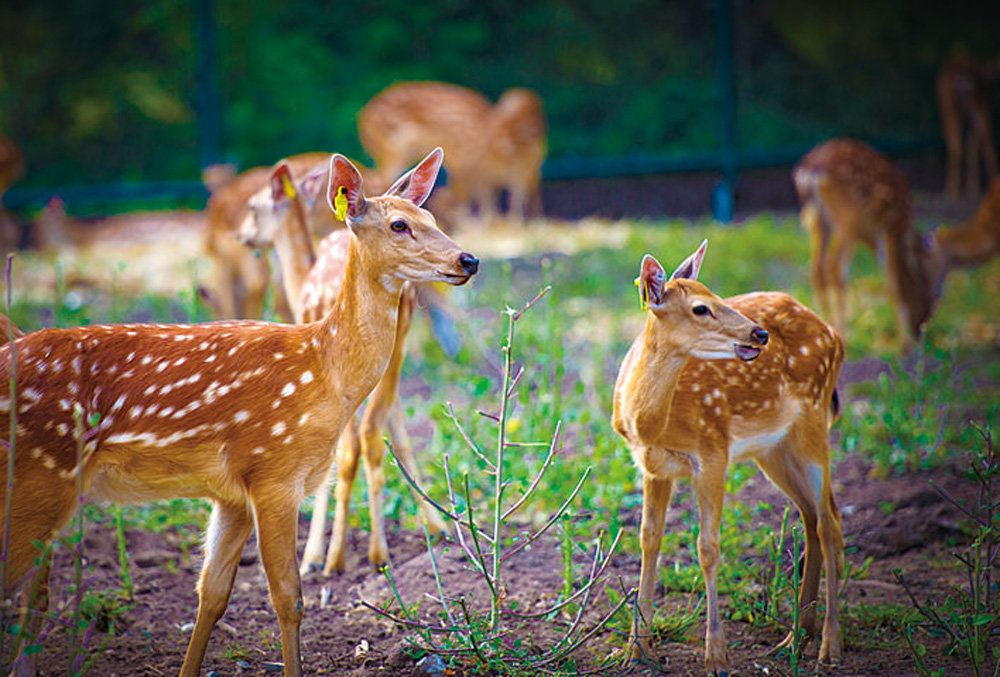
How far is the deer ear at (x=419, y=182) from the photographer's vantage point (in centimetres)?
338

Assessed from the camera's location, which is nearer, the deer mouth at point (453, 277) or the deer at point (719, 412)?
the deer mouth at point (453, 277)

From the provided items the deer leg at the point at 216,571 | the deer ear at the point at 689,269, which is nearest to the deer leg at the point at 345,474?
the deer leg at the point at 216,571

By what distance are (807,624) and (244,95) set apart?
10421mm

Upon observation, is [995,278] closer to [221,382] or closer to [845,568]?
[845,568]

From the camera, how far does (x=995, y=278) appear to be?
352 inches

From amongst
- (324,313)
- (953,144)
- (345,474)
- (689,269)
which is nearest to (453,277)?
(689,269)

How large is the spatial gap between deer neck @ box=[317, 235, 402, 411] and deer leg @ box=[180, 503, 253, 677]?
535 millimetres

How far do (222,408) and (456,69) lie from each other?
34.7 ft

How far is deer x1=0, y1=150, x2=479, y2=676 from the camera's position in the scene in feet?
9.28

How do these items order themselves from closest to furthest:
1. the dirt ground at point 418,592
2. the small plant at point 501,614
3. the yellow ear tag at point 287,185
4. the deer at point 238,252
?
1. the small plant at point 501,614
2. the dirt ground at point 418,592
3. the yellow ear tag at point 287,185
4. the deer at point 238,252

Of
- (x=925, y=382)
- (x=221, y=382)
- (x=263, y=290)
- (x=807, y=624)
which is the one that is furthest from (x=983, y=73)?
(x=221, y=382)

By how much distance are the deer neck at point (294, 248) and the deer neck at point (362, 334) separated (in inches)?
65.1

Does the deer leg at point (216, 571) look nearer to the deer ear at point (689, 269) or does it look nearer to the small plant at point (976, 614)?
the deer ear at point (689, 269)

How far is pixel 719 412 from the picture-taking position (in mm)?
3404
